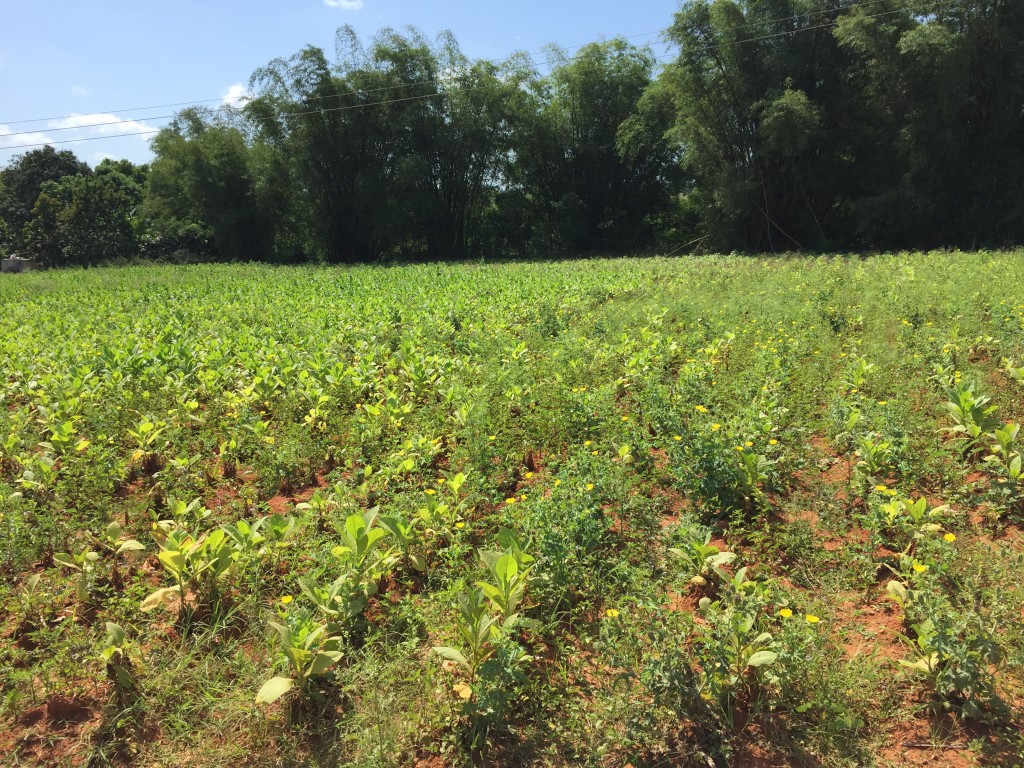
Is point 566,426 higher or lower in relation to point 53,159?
lower

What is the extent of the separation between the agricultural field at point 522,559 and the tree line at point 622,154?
13.9 m

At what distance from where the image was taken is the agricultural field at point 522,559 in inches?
72.9

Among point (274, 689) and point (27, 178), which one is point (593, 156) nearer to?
point (274, 689)

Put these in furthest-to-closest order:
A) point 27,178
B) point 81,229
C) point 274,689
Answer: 1. point 27,178
2. point 81,229
3. point 274,689

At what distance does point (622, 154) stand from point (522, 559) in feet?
80.9

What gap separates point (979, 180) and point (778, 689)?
18.6 m

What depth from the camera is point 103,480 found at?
3252 millimetres

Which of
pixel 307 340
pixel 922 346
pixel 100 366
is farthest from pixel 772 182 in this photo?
pixel 100 366

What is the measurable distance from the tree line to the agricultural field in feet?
45.7

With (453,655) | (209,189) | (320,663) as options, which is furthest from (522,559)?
(209,189)

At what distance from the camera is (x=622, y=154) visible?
24.1 m

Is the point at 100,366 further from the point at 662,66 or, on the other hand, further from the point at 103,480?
the point at 662,66

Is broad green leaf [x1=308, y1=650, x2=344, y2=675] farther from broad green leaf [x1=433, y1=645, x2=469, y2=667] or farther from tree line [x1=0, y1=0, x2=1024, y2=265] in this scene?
tree line [x1=0, y1=0, x2=1024, y2=265]

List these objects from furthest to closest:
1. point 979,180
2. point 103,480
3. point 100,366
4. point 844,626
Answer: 1. point 979,180
2. point 100,366
3. point 103,480
4. point 844,626
